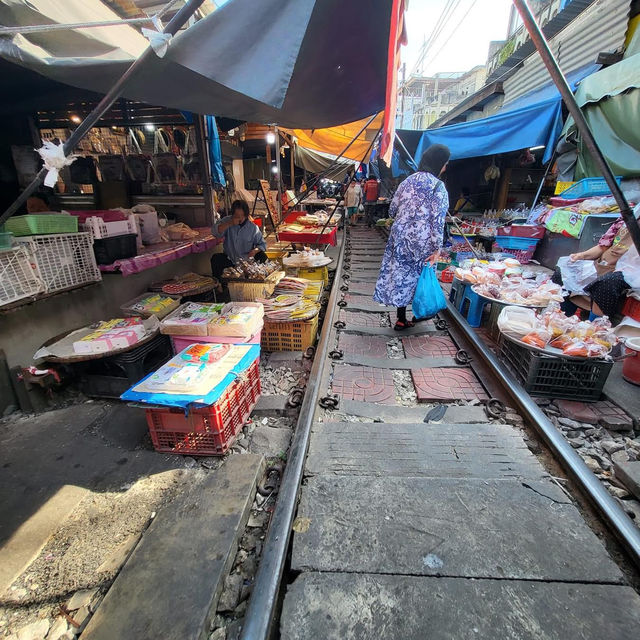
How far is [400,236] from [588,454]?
3.58 metres

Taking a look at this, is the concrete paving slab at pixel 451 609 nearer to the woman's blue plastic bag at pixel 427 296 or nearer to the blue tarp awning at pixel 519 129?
the woman's blue plastic bag at pixel 427 296

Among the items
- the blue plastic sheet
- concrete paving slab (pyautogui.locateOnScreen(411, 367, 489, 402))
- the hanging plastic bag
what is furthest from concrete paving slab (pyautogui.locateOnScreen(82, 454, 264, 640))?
the hanging plastic bag

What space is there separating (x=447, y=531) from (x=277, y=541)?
1093 mm

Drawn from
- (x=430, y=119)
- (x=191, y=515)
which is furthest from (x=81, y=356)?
(x=430, y=119)

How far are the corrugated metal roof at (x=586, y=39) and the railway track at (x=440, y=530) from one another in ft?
28.3

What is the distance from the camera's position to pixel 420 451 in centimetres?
293

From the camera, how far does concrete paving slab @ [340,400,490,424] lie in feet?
11.2

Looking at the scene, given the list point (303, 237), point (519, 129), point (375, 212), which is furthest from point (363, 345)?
point (375, 212)

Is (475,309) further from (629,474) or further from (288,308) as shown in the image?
(629,474)

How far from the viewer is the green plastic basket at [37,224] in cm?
339

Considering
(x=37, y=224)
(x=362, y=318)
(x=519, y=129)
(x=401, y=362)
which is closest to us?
(x=37, y=224)

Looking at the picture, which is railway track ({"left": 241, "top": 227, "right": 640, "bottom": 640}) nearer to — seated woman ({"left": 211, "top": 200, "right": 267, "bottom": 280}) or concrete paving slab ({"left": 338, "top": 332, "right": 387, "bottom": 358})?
concrete paving slab ({"left": 338, "top": 332, "right": 387, "bottom": 358})

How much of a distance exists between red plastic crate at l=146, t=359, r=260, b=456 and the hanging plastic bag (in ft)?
17.3

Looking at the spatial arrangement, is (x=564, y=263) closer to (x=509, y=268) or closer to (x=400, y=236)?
(x=509, y=268)
